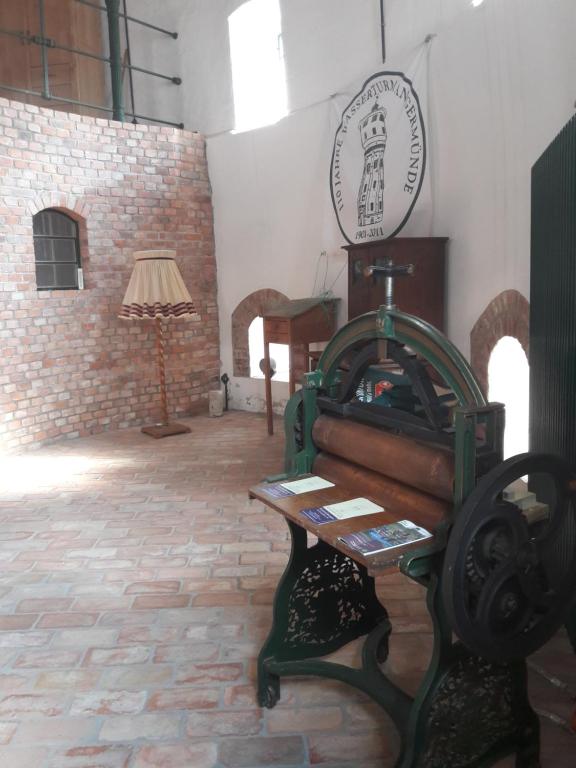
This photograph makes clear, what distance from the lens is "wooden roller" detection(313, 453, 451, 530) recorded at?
6.56 feet

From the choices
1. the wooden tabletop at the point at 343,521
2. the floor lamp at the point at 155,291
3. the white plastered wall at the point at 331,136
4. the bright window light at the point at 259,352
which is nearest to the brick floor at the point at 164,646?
the wooden tabletop at the point at 343,521

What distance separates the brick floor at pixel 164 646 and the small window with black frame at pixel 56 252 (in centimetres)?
248

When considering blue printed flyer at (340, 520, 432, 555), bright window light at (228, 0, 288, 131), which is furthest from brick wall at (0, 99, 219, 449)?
blue printed flyer at (340, 520, 432, 555)

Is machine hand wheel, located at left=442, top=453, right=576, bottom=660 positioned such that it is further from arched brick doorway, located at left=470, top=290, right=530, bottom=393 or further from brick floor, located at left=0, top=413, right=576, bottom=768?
arched brick doorway, located at left=470, top=290, right=530, bottom=393

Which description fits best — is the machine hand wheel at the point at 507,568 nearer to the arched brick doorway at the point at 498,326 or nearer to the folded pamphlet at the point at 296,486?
the folded pamphlet at the point at 296,486

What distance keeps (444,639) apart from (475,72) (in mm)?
3901

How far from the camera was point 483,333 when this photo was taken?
455 centimetres

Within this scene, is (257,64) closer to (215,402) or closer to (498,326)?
(215,402)

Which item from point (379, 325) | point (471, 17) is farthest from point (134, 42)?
point (379, 325)

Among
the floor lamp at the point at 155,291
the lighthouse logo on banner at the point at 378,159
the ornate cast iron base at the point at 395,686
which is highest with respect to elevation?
the lighthouse logo on banner at the point at 378,159

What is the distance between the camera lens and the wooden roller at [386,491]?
6.56 feet

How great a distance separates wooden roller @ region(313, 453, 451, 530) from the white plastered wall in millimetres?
2191

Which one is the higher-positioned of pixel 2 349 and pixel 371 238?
pixel 371 238

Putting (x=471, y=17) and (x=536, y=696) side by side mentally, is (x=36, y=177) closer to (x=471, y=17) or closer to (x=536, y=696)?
(x=471, y=17)
